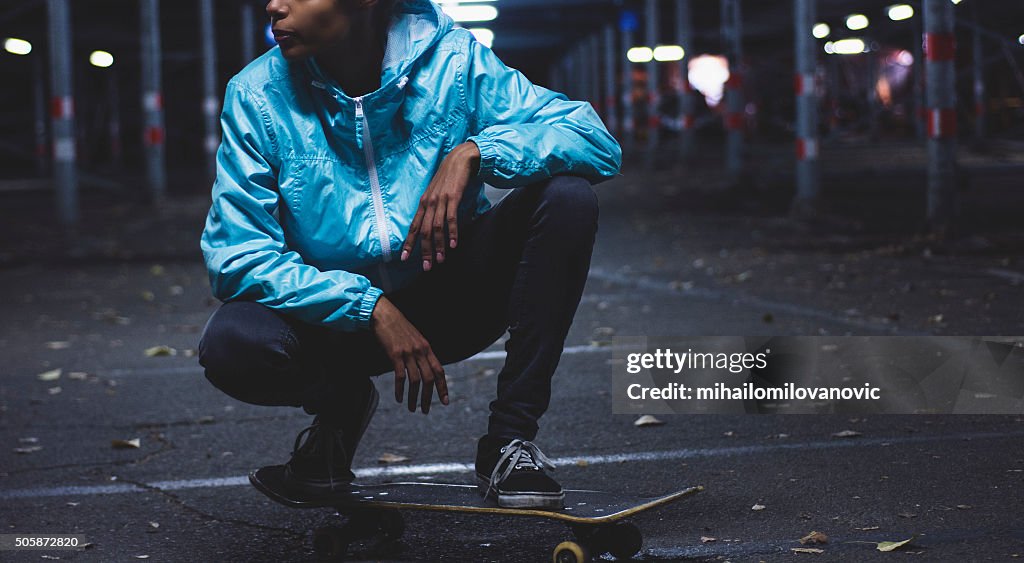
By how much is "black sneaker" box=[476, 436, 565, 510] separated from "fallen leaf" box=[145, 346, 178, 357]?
4105 millimetres

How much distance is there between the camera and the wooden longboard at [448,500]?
2852 mm

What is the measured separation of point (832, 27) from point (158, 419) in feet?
92.1

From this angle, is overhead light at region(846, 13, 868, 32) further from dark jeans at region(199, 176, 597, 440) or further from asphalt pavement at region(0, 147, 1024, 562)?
dark jeans at region(199, 176, 597, 440)

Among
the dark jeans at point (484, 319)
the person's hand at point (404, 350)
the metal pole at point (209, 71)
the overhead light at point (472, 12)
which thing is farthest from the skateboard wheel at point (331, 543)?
the overhead light at point (472, 12)

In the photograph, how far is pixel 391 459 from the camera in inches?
167

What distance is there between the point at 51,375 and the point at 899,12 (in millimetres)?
22108

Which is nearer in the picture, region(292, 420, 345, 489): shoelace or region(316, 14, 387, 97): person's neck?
region(316, 14, 387, 97): person's neck

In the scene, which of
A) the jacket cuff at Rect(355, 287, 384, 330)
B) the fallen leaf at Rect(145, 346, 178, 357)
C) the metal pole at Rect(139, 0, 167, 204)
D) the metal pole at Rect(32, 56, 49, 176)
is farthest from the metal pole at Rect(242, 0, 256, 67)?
the jacket cuff at Rect(355, 287, 384, 330)

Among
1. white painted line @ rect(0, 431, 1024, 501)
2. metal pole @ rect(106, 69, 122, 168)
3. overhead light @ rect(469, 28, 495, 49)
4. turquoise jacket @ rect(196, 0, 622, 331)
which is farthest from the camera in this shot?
overhead light @ rect(469, 28, 495, 49)

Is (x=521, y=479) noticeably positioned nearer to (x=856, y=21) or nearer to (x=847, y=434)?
(x=847, y=434)

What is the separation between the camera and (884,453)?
3.99 meters

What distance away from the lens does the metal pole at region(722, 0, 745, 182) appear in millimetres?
20672

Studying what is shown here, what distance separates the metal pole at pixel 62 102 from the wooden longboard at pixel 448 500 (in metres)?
13.1

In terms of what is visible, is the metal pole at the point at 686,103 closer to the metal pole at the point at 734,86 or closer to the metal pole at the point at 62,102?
the metal pole at the point at 734,86
